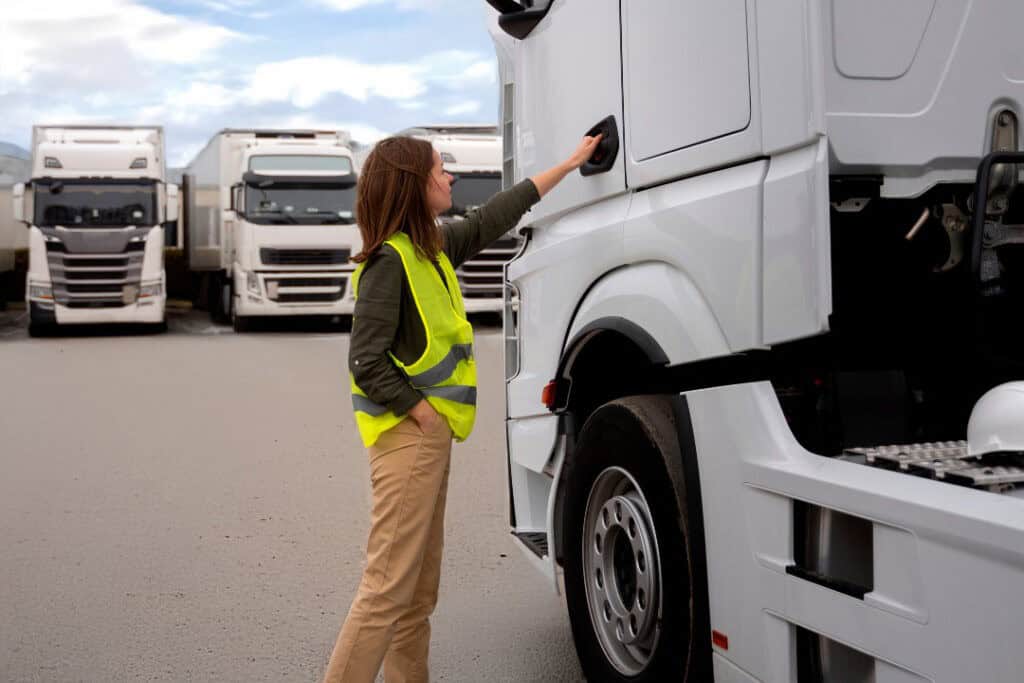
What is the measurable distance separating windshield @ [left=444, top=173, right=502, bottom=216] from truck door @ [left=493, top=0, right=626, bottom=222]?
675 inches

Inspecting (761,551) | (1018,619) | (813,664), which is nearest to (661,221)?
(761,551)

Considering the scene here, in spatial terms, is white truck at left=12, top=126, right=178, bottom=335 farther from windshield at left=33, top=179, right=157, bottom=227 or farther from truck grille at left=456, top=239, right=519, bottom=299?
truck grille at left=456, top=239, right=519, bottom=299

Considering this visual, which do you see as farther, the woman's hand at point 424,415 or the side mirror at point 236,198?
the side mirror at point 236,198

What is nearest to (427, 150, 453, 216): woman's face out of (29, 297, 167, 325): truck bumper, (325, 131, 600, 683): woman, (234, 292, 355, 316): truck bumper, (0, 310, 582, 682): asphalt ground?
(325, 131, 600, 683): woman

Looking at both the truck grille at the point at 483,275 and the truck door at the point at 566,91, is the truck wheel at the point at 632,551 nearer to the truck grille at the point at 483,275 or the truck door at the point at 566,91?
the truck door at the point at 566,91

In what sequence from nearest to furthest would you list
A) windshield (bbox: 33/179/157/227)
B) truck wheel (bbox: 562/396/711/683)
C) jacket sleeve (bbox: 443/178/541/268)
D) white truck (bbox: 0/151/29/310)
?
truck wheel (bbox: 562/396/711/683), jacket sleeve (bbox: 443/178/541/268), windshield (bbox: 33/179/157/227), white truck (bbox: 0/151/29/310)

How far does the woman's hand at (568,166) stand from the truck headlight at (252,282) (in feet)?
61.8

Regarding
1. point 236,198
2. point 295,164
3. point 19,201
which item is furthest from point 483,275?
point 19,201

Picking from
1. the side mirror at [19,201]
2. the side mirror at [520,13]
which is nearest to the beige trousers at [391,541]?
the side mirror at [520,13]

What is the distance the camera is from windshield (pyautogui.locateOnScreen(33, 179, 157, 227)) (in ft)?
74.0

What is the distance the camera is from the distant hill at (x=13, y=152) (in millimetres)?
24203

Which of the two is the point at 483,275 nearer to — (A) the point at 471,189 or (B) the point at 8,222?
(A) the point at 471,189

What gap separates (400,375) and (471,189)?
18729 millimetres

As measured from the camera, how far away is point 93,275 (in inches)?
900
